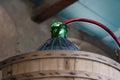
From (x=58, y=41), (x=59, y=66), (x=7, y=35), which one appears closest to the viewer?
(x=59, y=66)

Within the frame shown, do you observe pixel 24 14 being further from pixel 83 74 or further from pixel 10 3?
pixel 83 74

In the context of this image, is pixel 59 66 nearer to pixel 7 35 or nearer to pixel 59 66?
pixel 59 66

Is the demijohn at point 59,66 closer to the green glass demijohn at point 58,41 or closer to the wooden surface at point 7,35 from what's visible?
the green glass demijohn at point 58,41

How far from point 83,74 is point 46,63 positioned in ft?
0.36

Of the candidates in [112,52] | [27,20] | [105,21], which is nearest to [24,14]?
[27,20]

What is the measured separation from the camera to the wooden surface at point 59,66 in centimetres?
87

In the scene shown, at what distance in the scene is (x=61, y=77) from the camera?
0.86 metres

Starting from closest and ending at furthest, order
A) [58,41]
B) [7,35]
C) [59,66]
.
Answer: [59,66]
[58,41]
[7,35]

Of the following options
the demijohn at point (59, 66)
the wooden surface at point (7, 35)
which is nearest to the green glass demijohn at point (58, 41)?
the demijohn at point (59, 66)

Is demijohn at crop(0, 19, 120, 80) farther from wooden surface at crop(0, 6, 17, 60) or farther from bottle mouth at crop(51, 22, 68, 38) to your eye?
wooden surface at crop(0, 6, 17, 60)

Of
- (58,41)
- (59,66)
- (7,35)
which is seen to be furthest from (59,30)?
(7,35)

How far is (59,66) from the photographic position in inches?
34.4

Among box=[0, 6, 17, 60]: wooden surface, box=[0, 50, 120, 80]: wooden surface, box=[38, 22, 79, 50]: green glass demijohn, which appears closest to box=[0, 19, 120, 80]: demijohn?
box=[0, 50, 120, 80]: wooden surface

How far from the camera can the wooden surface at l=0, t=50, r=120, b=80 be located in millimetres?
868
